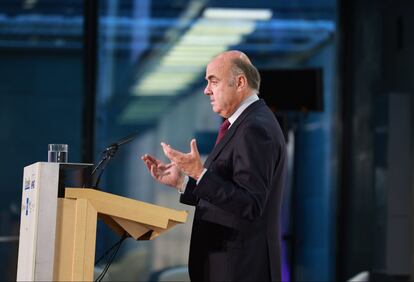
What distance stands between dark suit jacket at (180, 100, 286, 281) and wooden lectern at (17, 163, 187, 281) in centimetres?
21

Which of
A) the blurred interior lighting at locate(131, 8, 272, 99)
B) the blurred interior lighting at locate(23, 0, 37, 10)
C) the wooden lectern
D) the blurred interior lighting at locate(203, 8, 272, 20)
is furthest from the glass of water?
the blurred interior lighting at locate(203, 8, 272, 20)

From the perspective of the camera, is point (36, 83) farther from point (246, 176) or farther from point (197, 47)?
point (246, 176)

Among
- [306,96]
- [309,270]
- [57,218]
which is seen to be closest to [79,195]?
[57,218]

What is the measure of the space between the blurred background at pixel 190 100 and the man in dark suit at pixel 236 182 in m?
3.78

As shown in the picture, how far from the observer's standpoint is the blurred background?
7.21 metres

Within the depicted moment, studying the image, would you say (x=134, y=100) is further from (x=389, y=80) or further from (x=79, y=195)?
(x=79, y=195)

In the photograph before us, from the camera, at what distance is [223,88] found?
3.21 m

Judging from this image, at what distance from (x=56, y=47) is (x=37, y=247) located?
480 cm

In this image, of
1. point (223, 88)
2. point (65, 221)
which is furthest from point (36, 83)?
point (65, 221)

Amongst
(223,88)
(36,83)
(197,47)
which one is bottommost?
(223,88)

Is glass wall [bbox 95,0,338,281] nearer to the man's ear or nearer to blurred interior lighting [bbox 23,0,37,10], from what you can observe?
blurred interior lighting [bbox 23,0,37,10]

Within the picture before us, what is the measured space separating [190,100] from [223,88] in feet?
14.2

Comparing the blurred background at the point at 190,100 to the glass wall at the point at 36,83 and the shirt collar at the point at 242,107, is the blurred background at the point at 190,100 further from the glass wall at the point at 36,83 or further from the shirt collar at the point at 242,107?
the shirt collar at the point at 242,107

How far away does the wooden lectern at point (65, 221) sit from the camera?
2.84 metres
